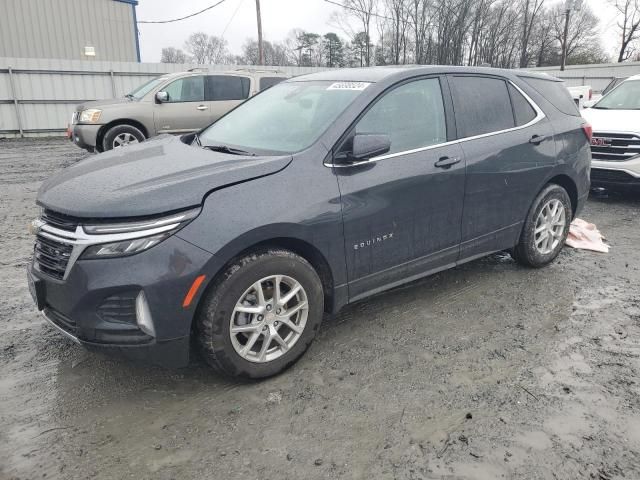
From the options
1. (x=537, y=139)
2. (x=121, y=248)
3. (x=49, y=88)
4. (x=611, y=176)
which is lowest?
(x=611, y=176)

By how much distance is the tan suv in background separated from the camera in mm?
10211

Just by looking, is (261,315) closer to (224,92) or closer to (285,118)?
(285,118)

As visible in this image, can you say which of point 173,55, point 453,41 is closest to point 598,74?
point 453,41

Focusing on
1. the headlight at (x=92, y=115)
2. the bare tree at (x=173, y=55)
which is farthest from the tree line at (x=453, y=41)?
the headlight at (x=92, y=115)

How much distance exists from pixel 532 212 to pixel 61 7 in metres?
24.8

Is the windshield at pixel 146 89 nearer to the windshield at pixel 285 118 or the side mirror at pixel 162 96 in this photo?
the side mirror at pixel 162 96

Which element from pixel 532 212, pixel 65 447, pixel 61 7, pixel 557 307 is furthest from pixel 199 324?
pixel 61 7

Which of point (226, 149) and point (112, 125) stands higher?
point (226, 149)

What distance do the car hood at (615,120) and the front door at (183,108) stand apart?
23.7ft

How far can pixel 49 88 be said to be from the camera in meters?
16.2

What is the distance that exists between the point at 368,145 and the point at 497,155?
57.2 inches

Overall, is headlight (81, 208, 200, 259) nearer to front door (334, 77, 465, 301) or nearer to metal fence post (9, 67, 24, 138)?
front door (334, 77, 465, 301)

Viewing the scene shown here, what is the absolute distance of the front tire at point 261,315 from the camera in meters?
2.75

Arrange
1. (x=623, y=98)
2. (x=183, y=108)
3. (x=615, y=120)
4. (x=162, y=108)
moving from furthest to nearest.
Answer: (x=183, y=108)
(x=162, y=108)
(x=623, y=98)
(x=615, y=120)
